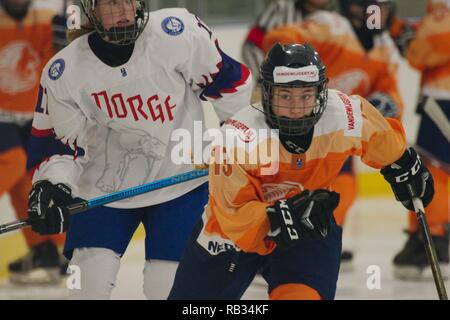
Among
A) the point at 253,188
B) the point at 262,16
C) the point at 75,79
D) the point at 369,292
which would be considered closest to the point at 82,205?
the point at 75,79

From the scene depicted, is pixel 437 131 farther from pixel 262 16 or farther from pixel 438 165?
pixel 262 16

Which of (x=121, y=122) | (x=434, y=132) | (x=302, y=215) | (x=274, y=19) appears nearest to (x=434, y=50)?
(x=434, y=132)

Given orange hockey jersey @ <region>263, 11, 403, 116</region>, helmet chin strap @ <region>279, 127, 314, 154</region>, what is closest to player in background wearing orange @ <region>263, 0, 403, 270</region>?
orange hockey jersey @ <region>263, 11, 403, 116</region>

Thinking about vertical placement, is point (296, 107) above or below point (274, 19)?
above

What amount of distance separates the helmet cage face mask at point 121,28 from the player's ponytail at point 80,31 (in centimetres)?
5

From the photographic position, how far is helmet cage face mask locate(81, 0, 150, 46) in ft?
11.6

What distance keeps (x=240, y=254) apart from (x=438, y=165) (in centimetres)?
225

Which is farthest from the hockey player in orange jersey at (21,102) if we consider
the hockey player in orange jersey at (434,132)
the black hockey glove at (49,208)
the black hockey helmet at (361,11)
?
the black hockey glove at (49,208)

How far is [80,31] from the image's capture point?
3.64m

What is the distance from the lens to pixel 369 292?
4.85m

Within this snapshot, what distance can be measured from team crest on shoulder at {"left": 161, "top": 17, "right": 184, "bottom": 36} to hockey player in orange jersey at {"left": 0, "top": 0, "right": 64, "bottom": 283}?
57.5 inches

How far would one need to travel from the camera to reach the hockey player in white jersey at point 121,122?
3.56 m

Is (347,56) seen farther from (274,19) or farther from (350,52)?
(274,19)

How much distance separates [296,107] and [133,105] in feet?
1.93
